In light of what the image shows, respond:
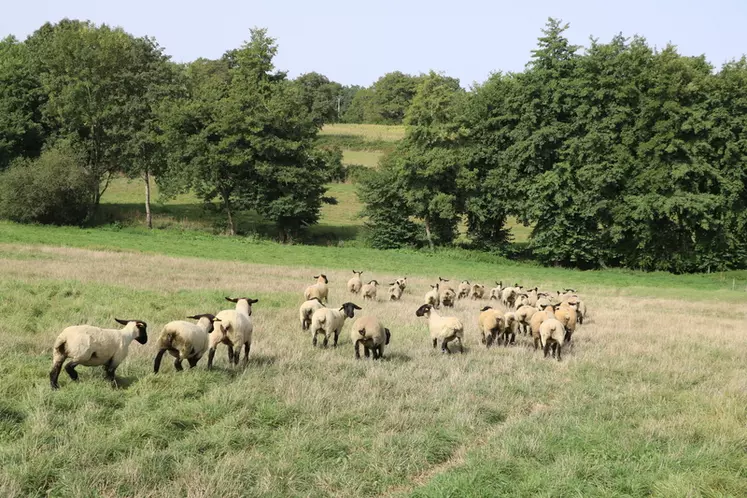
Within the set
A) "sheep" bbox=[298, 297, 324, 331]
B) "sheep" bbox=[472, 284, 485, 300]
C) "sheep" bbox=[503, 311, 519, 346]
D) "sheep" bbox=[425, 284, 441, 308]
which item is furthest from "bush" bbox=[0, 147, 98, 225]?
"sheep" bbox=[503, 311, 519, 346]

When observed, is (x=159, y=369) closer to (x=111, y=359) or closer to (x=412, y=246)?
(x=111, y=359)

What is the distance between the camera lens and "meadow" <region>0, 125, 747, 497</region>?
23.7 feet

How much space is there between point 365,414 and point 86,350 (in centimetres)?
466

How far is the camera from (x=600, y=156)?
4706 cm

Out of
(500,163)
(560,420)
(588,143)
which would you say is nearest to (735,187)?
(588,143)

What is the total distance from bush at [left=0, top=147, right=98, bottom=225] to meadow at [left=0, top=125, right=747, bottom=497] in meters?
32.2

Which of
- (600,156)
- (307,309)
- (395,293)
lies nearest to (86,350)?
(307,309)

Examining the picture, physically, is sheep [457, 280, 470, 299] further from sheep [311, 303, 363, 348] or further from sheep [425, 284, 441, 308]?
sheep [311, 303, 363, 348]

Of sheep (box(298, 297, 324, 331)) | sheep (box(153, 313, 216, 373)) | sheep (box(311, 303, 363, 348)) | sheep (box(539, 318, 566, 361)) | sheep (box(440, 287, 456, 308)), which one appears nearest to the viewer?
sheep (box(153, 313, 216, 373))

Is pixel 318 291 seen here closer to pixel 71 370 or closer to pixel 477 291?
pixel 477 291

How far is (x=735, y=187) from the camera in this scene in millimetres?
45625

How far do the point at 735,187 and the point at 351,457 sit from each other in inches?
1909

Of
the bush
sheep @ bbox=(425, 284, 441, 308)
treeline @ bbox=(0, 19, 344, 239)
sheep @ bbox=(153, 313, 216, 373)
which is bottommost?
sheep @ bbox=(425, 284, 441, 308)

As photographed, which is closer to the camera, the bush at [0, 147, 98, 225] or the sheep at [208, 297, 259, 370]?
the sheep at [208, 297, 259, 370]
